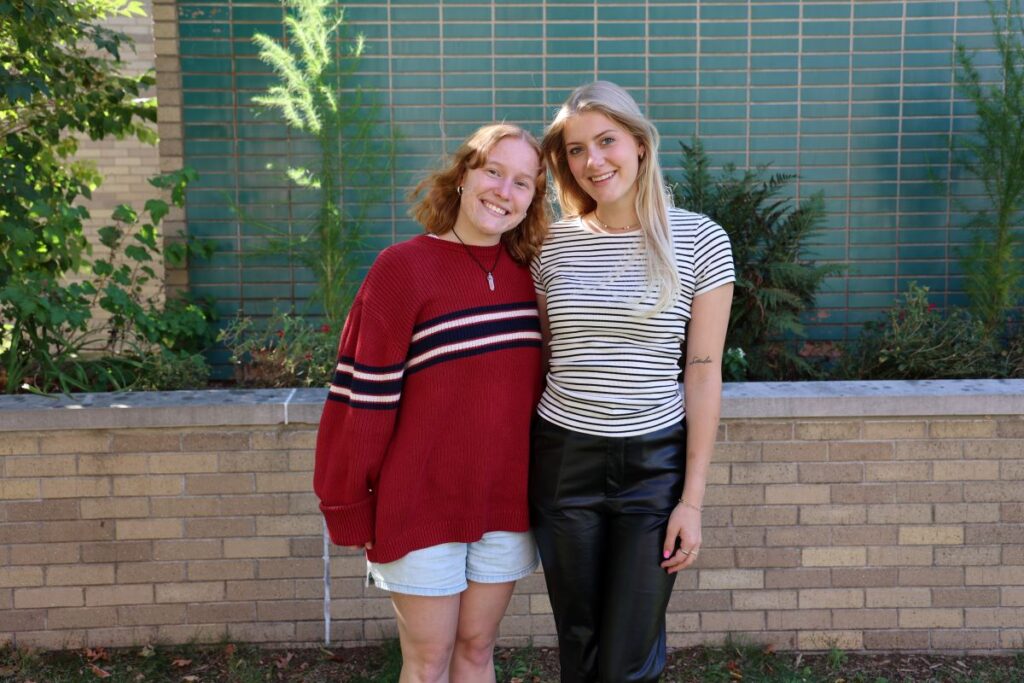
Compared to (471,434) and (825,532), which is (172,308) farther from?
(825,532)

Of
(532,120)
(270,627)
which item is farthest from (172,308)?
(532,120)

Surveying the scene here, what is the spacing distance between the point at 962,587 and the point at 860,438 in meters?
0.74

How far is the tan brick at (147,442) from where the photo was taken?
3668mm

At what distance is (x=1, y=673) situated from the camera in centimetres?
361

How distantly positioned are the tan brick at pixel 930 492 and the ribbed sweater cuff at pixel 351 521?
231 cm

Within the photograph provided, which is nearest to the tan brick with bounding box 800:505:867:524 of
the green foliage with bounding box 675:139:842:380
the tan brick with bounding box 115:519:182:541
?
the green foliage with bounding box 675:139:842:380

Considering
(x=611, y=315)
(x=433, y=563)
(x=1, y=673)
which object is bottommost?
(x=1, y=673)

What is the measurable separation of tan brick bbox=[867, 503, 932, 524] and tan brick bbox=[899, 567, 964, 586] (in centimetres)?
20

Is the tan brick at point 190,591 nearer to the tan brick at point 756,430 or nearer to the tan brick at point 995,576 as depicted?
the tan brick at point 756,430

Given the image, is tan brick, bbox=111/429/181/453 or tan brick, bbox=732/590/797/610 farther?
tan brick, bbox=732/590/797/610

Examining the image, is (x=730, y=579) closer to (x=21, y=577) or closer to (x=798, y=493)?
(x=798, y=493)

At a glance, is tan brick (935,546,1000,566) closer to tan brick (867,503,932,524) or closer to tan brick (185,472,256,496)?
tan brick (867,503,932,524)

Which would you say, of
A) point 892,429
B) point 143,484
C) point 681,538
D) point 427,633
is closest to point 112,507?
point 143,484

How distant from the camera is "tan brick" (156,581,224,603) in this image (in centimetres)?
374
